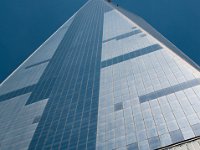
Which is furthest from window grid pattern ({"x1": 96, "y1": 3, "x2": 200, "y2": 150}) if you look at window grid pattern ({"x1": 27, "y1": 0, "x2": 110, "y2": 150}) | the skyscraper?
window grid pattern ({"x1": 27, "y1": 0, "x2": 110, "y2": 150})

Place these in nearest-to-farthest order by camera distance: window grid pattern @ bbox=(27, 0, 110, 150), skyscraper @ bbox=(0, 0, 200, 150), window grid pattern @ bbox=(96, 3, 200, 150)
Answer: window grid pattern @ bbox=(96, 3, 200, 150) < skyscraper @ bbox=(0, 0, 200, 150) < window grid pattern @ bbox=(27, 0, 110, 150)

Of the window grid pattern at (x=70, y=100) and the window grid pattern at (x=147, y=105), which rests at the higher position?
the window grid pattern at (x=147, y=105)

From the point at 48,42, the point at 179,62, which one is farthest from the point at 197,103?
the point at 48,42

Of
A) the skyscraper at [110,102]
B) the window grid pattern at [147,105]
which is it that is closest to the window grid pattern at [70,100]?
the skyscraper at [110,102]

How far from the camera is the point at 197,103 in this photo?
2592 cm

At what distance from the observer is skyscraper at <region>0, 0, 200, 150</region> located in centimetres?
2522

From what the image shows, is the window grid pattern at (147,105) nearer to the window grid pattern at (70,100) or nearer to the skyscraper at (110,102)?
the skyscraper at (110,102)

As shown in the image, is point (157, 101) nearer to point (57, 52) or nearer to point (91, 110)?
point (91, 110)

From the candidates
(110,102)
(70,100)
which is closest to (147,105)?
(110,102)

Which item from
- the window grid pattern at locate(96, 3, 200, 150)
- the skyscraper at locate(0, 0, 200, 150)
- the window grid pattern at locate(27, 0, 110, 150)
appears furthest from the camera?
the window grid pattern at locate(27, 0, 110, 150)

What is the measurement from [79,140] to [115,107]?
15.2ft

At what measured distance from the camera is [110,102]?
109 ft

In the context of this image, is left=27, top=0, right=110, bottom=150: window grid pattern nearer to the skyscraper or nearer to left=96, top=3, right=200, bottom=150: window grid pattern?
the skyscraper

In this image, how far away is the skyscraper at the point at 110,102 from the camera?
25.2 m
